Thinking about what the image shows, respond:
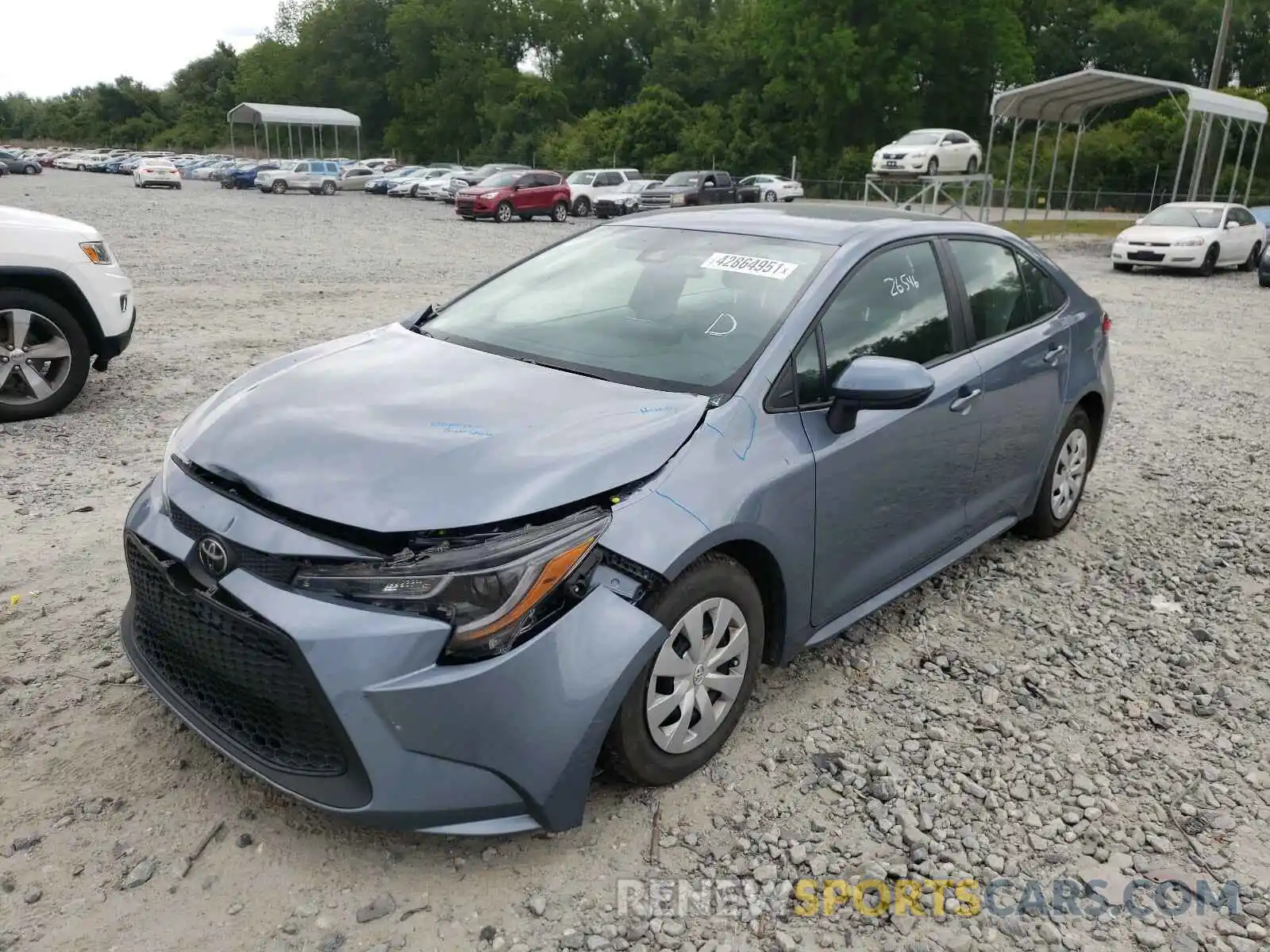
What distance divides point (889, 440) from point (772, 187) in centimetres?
3680

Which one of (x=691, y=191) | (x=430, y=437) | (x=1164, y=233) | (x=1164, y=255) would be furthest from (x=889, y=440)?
(x=691, y=191)

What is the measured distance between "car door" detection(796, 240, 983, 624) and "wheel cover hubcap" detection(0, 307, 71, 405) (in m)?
5.27

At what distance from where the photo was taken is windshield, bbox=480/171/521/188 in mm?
30073

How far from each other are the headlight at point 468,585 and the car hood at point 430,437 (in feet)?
0.28

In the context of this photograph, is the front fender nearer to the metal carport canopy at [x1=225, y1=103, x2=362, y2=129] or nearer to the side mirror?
the side mirror

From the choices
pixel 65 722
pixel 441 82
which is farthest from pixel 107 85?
pixel 65 722

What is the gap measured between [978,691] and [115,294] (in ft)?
19.2

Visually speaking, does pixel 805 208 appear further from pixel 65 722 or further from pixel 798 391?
pixel 65 722

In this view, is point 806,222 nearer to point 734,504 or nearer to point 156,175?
point 734,504

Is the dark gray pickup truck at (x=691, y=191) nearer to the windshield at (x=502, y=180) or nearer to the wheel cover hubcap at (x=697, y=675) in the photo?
the windshield at (x=502, y=180)

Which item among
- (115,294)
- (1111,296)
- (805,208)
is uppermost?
(805,208)

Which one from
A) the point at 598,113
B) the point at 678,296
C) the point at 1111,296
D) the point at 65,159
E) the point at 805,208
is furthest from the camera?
the point at 65,159

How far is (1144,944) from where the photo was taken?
8.30 feet

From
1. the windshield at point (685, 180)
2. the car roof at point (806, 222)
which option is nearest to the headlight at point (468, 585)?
the car roof at point (806, 222)
